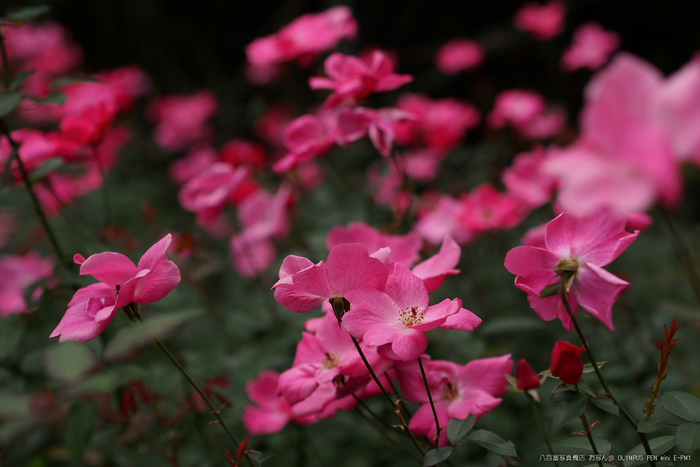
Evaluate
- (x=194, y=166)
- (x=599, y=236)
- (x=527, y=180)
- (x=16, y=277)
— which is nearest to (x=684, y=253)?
(x=599, y=236)

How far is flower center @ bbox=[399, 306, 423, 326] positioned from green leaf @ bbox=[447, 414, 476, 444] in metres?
0.11

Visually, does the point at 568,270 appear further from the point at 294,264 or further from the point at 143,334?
the point at 143,334

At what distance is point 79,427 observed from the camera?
671mm

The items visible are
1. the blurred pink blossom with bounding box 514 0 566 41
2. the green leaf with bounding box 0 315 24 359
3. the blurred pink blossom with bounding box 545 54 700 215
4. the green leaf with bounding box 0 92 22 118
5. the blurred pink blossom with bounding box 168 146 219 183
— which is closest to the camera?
the blurred pink blossom with bounding box 545 54 700 215

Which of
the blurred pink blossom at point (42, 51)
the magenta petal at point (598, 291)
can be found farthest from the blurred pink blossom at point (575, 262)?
the blurred pink blossom at point (42, 51)

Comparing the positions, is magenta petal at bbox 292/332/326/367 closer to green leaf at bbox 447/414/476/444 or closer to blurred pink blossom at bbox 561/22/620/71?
green leaf at bbox 447/414/476/444

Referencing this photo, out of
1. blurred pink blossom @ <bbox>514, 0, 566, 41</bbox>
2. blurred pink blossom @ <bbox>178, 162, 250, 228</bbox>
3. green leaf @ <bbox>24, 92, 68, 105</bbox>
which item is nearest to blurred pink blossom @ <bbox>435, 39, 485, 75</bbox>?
blurred pink blossom @ <bbox>514, 0, 566, 41</bbox>

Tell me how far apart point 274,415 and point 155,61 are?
3.29 meters

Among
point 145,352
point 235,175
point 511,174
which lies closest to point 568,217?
point 511,174

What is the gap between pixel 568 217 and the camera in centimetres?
51

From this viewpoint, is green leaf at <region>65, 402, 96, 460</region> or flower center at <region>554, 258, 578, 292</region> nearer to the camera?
flower center at <region>554, 258, 578, 292</region>

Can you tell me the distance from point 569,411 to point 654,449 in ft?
0.35

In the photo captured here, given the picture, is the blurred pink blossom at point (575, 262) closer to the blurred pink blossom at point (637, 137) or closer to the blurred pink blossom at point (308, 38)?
the blurred pink blossom at point (637, 137)

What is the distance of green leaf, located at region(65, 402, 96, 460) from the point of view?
646 millimetres
